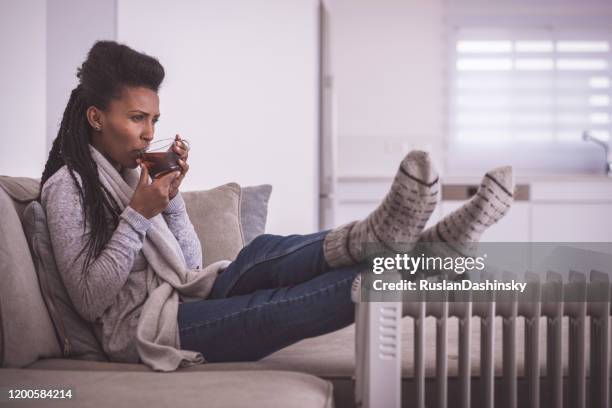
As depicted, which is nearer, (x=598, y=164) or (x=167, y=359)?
(x=167, y=359)

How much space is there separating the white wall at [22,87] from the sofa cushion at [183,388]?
3.22 ft

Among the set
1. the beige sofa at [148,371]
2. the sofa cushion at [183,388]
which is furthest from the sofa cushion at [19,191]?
the sofa cushion at [183,388]

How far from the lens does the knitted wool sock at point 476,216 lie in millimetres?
1227

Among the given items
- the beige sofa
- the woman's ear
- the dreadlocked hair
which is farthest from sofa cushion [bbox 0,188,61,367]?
the woman's ear

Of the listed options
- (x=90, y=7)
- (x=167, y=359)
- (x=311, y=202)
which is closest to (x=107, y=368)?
(x=167, y=359)

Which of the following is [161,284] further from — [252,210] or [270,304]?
[252,210]

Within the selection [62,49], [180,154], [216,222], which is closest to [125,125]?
[180,154]

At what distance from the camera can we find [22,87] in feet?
6.85

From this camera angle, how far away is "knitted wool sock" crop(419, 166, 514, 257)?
4.02 feet

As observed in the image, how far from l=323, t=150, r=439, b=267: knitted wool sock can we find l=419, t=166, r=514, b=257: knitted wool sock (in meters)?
0.07

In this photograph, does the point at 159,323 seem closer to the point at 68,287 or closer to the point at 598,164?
the point at 68,287

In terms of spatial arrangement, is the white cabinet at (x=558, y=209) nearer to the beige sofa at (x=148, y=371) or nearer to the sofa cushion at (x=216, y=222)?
the sofa cushion at (x=216, y=222)

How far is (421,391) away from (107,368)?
671 millimetres

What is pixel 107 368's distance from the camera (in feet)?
4.52
